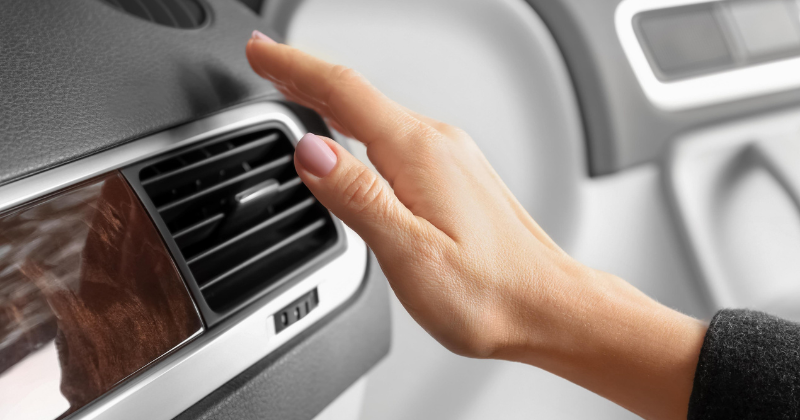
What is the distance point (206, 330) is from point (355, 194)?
196mm

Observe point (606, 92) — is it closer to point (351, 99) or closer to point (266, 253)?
point (351, 99)

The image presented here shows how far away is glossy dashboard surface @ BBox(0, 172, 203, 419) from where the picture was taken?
465 mm

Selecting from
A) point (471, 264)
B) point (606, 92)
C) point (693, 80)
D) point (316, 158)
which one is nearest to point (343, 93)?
point (316, 158)

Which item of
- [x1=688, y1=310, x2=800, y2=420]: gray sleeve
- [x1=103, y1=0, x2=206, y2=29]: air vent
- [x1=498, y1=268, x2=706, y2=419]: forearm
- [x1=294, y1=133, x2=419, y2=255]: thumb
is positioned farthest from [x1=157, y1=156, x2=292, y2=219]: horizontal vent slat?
[x1=688, y1=310, x2=800, y2=420]: gray sleeve

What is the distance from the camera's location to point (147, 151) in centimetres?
58

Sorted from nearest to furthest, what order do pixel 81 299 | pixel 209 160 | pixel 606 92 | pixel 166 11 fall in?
pixel 81 299, pixel 209 160, pixel 166 11, pixel 606 92

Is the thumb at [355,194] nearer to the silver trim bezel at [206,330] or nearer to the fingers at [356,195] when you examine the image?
the fingers at [356,195]

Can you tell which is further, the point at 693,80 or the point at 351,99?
the point at 693,80

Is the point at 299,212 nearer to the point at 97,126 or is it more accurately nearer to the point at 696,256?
the point at 97,126

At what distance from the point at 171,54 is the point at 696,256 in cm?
101

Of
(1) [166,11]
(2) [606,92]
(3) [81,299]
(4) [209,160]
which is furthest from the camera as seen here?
(2) [606,92]

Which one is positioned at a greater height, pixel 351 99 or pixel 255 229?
pixel 351 99

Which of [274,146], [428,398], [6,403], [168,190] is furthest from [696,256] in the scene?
[6,403]

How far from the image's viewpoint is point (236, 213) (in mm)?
640
